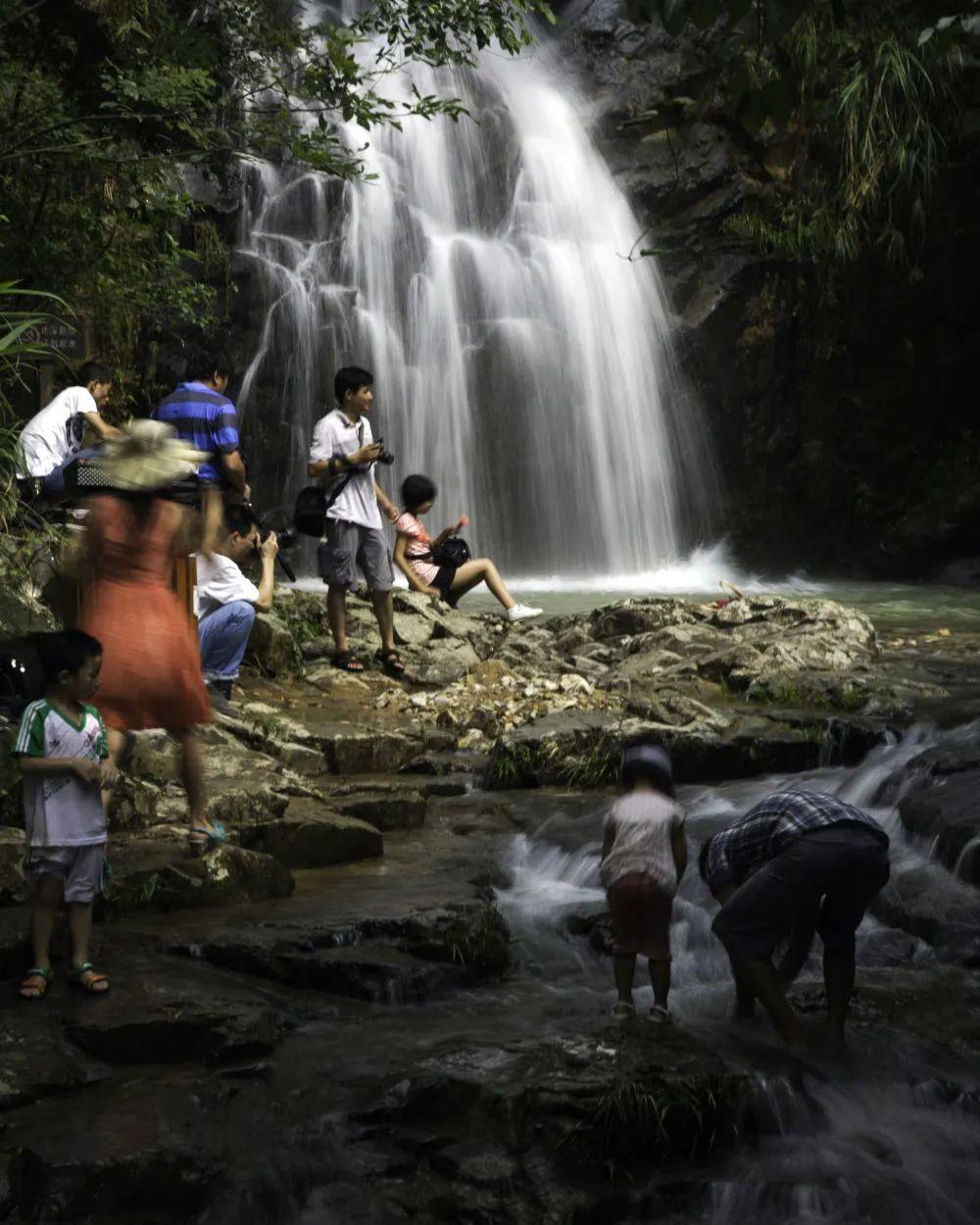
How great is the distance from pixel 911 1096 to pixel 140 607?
3066 millimetres

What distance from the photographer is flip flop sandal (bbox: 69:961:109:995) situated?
4.48 m

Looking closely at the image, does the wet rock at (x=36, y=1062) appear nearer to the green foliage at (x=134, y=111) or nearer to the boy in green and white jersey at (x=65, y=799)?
the boy in green and white jersey at (x=65, y=799)

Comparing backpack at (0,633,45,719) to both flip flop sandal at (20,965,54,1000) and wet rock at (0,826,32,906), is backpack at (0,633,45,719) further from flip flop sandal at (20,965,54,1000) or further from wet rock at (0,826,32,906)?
flip flop sandal at (20,965,54,1000)

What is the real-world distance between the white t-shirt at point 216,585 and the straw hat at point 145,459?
2393 millimetres

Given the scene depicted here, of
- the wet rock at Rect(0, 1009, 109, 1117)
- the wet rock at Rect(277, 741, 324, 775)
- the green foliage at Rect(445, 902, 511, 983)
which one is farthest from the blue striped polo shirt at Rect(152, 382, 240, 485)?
the wet rock at Rect(0, 1009, 109, 1117)

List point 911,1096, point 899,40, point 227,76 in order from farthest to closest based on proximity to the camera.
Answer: point 899,40 < point 227,76 < point 911,1096

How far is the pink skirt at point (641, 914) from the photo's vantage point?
4.62 metres

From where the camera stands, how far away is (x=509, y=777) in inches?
299

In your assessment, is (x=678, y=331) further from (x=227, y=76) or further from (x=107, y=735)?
(x=107, y=735)

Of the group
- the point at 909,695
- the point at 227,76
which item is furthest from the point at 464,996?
the point at 227,76

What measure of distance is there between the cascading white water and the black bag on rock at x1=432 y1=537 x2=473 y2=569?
410cm

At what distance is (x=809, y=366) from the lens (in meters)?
17.6

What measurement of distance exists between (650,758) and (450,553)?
665 cm

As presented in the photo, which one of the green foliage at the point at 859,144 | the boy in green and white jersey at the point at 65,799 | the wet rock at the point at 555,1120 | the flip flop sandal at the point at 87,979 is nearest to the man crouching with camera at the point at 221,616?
the boy in green and white jersey at the point at 65,799
